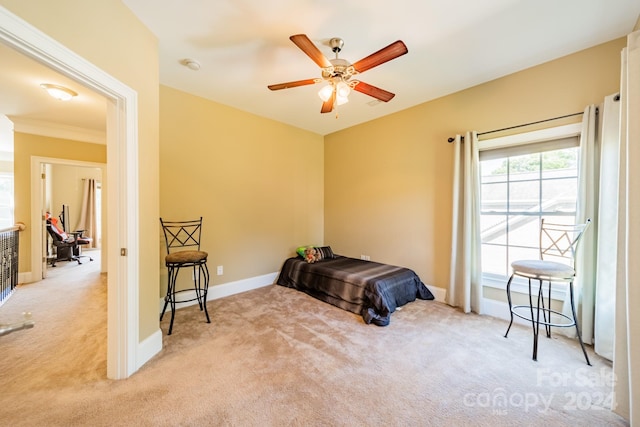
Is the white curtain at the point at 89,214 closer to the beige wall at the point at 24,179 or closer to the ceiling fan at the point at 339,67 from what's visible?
the beige wall at the point at 24,179

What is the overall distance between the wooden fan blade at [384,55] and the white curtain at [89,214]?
8731mm

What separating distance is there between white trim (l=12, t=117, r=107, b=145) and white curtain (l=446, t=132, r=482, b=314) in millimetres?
5996

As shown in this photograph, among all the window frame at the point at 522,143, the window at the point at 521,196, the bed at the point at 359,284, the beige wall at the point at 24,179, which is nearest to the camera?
the window frame at the point at 522,143

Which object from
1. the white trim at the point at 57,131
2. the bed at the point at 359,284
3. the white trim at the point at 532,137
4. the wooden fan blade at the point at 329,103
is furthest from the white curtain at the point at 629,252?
the white trim at the point at 57,131

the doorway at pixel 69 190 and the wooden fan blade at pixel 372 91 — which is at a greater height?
the wooden fan blade at pixel 372 91

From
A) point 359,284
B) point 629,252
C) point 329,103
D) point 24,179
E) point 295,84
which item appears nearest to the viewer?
point 629,252

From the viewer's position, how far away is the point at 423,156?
341cm

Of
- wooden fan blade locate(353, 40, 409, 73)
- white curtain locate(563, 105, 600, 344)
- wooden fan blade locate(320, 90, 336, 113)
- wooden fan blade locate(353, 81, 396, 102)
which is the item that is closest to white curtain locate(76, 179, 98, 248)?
wooden fan blade locate(320, 90, 336, 113)

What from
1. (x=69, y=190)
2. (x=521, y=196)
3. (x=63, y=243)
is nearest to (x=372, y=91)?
(x=521, y=196)

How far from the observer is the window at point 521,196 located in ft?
8.19

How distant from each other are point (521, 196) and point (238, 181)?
141 inches

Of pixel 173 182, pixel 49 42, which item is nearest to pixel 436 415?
pixel 49 42

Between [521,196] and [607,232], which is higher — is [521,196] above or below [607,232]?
above

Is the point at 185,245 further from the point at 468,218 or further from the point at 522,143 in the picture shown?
the point at 522,143
